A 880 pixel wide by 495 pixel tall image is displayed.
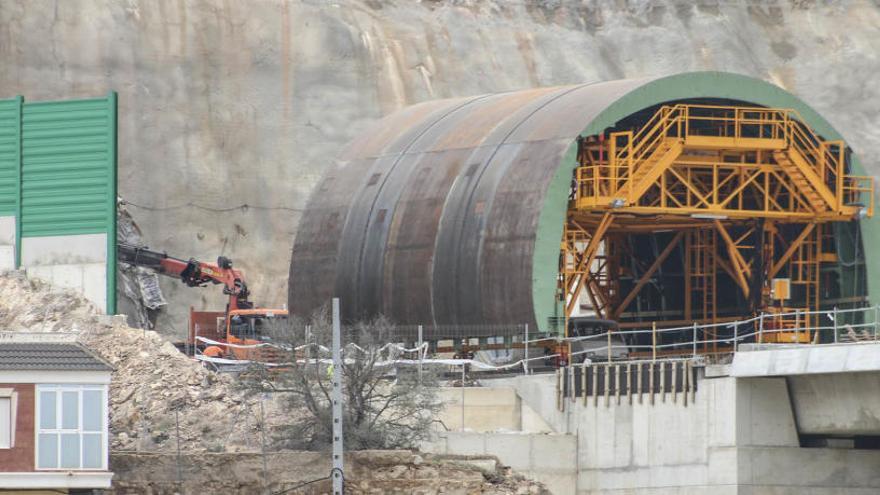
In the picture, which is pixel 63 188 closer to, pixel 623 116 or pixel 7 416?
pixel 623 116

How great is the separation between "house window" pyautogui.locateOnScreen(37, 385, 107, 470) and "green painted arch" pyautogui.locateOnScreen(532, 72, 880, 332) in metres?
12.0

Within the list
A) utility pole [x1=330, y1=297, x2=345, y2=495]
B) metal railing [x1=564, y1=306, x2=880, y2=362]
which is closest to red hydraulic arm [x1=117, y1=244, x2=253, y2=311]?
metal railing [x1=564, y1=306, x2=880, y2=362]

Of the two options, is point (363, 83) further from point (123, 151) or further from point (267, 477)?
point (267, 477)

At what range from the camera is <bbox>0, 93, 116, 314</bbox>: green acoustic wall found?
6406 cm

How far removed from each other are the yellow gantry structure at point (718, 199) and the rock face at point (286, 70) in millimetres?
29767

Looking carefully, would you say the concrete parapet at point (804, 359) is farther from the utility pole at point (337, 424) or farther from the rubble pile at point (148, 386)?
the rubble pile at point (148, 386)

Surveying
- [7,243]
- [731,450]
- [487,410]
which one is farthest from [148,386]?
[731,450]

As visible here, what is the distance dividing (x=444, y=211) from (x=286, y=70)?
139ft

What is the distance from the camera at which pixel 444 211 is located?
59.0 metres

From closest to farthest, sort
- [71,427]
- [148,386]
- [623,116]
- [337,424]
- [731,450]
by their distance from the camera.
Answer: [71,427]
[337,424]
[731,450]
[623,116]
[148,386]

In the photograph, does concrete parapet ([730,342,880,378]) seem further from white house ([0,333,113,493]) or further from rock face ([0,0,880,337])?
rock face ([0,0,880,337])

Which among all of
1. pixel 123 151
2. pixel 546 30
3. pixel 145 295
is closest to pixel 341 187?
pixel 145 295

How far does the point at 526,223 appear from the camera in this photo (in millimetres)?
56062

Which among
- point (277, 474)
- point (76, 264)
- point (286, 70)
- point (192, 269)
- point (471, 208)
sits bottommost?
point (277, 474)
